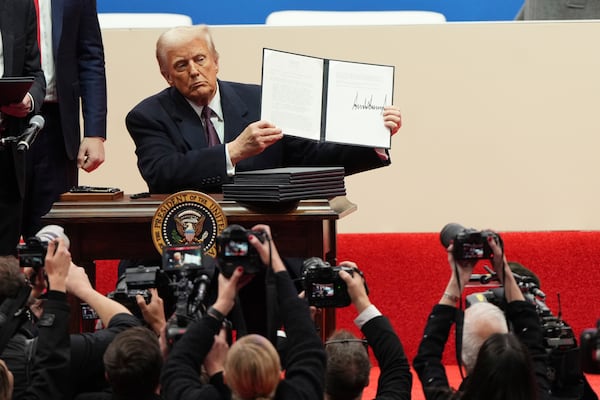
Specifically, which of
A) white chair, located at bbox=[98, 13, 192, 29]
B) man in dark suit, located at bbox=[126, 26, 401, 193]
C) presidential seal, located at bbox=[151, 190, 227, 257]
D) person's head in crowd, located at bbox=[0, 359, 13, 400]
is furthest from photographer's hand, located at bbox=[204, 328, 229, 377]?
white chair, located at bbox=[98, 13, 192, 29]

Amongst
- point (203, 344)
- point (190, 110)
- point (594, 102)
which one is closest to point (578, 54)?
point (594, 102)

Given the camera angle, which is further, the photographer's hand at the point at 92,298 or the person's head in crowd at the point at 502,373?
the photographer's hand at the point at 92,298

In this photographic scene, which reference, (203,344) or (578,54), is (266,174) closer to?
(203,344)

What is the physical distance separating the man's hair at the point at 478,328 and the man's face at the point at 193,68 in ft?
5.20

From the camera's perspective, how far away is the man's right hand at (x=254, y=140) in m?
3.77

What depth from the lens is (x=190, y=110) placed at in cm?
414

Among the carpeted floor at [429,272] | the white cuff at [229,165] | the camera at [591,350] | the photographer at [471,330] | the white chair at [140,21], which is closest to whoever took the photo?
the camera at [591,350]

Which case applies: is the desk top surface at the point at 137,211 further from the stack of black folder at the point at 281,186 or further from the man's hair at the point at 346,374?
the man's hair at the point at 346,374

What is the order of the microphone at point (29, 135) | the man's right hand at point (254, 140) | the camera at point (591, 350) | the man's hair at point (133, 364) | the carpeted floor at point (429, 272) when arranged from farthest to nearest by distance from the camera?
1. the carpeted floor at point (429, 272)
2. the man's right hand at point (254, 140)
3. the microphone at point (29, 135)
4. the man's hair at point (133, 364)
5. the camera at point (591, 350)

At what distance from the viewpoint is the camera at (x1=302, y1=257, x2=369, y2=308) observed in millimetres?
3064

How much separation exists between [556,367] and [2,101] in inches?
71.0

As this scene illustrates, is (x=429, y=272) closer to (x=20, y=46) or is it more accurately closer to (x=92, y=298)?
(x=20, y=46)

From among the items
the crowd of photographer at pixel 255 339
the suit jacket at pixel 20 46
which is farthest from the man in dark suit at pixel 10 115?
the crowd of photographer at pixel 255 339

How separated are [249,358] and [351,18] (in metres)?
3.01
